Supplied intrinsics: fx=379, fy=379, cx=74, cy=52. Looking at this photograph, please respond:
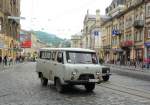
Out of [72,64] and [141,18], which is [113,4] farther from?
[72,64]

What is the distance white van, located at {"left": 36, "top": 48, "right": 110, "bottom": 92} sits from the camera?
16.5m

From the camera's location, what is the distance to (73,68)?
16500mm

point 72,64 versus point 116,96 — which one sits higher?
point 72,64

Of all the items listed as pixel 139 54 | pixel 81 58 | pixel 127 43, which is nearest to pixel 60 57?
pixel 81 58

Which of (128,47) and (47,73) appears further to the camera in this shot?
(128,47)

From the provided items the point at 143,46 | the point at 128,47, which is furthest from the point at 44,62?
the point at 128,47

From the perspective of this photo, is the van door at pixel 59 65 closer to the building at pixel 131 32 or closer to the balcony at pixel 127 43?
the building at pixel 131 32

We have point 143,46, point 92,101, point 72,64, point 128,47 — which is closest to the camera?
point 92,101

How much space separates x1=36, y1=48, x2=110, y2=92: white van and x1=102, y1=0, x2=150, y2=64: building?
150 feet

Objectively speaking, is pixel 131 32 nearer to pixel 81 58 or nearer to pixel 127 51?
pixel 127 51

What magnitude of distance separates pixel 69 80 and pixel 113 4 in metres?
94.0

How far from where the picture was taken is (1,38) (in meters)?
69.9

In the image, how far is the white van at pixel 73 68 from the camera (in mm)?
16484

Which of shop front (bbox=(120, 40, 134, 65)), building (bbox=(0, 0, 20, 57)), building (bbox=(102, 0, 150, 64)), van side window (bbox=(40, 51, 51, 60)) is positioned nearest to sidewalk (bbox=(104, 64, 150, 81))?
van side window (bbox=(40, 51, 51, 60))
